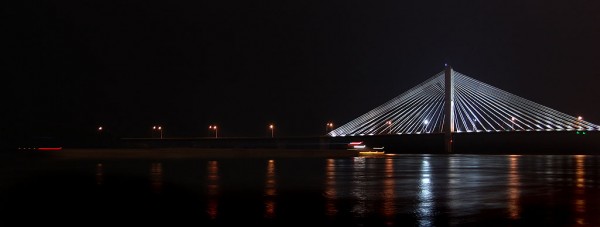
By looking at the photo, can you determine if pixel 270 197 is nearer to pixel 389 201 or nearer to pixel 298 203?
pixel 298 203

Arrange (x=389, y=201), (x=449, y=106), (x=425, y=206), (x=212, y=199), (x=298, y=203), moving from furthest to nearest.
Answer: (x=449, y=106)
(x=212, y=199)
(x=389, y=201)
(x=298, y=203)
(x=425, y=206)

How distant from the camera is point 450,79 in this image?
82250mm

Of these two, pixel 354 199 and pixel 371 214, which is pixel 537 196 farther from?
pixel 371 214

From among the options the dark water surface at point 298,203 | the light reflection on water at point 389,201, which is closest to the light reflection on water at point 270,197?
the dark water surface at point 298,203

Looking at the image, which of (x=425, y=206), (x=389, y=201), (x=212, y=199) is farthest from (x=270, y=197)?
(x=425, y=206)

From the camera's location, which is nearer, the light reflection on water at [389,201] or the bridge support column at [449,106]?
the light reflection on water at [389,201]

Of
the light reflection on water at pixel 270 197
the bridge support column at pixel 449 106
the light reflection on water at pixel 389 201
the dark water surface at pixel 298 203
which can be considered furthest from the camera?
the bridge support column at pixel 449 106

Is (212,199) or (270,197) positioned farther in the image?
(270,197)

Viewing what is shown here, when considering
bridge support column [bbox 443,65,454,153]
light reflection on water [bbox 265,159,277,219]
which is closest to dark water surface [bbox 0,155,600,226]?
light reflection on water [bbox 265,159,277,219]

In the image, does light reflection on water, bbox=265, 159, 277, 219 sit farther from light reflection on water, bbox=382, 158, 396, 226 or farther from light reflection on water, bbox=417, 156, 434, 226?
light reflection on water, bbox=417, 156, 434, 226

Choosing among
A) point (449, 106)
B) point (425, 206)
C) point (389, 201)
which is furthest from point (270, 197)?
point (449, 106)

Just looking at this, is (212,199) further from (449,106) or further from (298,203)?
(449,106)

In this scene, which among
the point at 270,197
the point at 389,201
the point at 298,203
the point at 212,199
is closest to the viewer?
the point at 298,203

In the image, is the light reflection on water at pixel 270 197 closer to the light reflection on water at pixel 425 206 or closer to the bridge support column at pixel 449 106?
the light reflection on water at pixel 425 206
